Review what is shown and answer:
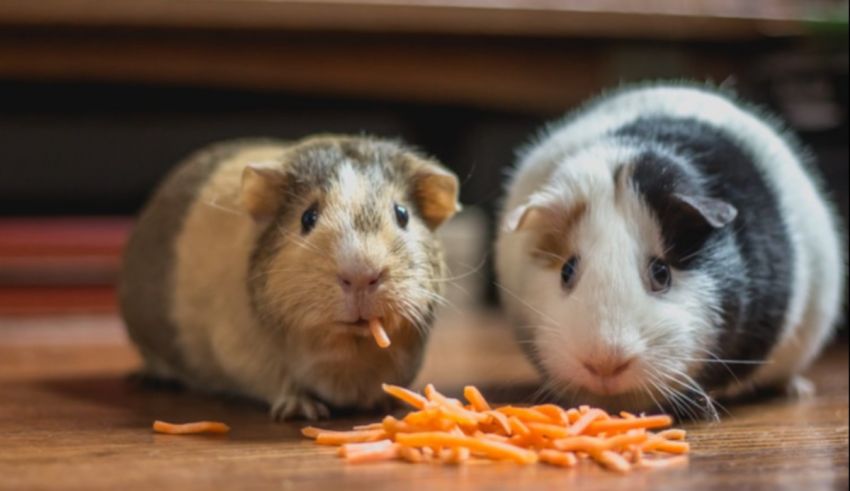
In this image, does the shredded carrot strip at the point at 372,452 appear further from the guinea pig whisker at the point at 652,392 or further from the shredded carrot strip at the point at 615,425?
the guinea pig whisker at the point at 652,392

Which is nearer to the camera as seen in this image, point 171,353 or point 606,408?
point 606,408

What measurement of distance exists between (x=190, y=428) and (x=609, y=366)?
89 centimetres

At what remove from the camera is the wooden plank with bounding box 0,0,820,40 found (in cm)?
450

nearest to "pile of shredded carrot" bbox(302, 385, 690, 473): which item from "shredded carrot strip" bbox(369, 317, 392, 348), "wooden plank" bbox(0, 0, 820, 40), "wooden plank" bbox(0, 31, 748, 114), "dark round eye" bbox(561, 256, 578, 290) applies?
"shredded carrot strip" bbox(369, 317, 392, 348)

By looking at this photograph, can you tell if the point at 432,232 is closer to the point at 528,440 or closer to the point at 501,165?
the point at 528,440

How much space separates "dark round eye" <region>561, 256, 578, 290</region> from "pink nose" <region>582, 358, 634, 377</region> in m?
0.24

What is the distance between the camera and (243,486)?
1.79m

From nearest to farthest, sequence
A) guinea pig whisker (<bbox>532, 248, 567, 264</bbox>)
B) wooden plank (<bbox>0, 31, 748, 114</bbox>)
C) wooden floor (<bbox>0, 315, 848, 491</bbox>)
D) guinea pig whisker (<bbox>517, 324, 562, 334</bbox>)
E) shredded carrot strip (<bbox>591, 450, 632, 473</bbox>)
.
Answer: wooden floor (<bbox>0, 315, 848, 491</bbox>)
shredded carrot strip (<bbox>591, 450, 632, 473</bbox>)
guinea pig whisker (<bbox>517, 324, 562, 334</bbox>)
guinea pig whisker (<bbox>532, 248, 567, 264</bbox>)
wooden plank (<bbox>0, 31, 748, 114</bbox>)

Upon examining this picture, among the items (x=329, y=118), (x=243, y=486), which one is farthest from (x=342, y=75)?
(x=243, y=486)

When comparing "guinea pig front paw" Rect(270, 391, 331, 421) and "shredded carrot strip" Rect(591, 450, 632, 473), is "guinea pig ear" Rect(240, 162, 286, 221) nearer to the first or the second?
"guinea pig front paw" Rect(270, 391, 331, 421)

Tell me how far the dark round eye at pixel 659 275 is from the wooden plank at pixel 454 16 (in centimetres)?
237

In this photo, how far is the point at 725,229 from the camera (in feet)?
8.07

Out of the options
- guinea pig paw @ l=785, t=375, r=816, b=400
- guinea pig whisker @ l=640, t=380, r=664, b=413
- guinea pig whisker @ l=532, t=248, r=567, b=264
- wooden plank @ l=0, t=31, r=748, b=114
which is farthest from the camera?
wooden plank @ l=0, t=31, r=748, b=114

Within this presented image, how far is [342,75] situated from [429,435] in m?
3.18
